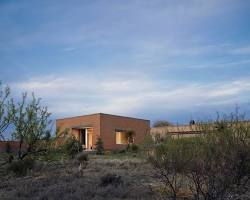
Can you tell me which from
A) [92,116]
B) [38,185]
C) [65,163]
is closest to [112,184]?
[38,185]

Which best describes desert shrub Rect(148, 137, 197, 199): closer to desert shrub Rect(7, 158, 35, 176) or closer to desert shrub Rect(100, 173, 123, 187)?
desert shrub Rect(100, 173, 123, 187)

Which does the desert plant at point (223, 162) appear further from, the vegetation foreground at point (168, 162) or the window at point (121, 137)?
the window at point (121, 137)

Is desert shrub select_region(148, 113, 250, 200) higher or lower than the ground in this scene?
higher

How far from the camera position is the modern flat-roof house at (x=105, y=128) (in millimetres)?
57281

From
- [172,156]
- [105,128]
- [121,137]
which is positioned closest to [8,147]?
[172,156]

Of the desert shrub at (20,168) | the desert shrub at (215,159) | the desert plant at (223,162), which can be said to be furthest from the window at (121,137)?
the desert plant at (223,162)

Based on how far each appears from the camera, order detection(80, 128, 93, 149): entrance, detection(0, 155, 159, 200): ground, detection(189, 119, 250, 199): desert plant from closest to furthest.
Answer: detection(189, 119, 250, 199): desert plant → detection(0, 155, 159, 200): ground → detection(80, 128, 93, 149): entrance

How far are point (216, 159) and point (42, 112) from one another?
535 centimetres

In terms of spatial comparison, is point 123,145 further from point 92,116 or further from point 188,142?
point 188,142

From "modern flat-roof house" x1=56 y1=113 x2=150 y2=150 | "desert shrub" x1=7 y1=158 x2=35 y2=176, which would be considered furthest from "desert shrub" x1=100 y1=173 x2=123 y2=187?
"modern flat-roof house" x1=56 y1=113 x2=150 y2=150

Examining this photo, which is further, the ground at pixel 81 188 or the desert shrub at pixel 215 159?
the ground at pixel 81 188

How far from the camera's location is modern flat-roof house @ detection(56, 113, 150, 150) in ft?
188

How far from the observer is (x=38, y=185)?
50.1 ft

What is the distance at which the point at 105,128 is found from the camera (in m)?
57.6
